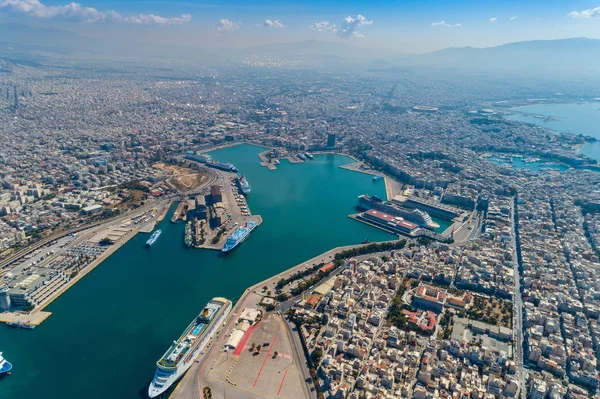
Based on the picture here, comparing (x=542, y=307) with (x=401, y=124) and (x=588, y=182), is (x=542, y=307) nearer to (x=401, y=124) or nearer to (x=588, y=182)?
(x=588, y=182)

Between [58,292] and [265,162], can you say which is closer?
[58,292]

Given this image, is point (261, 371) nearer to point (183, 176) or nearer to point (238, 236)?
point (238, 236)

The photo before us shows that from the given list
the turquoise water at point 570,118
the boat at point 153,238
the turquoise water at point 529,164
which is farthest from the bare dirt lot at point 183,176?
the turquoise water at point 570,118

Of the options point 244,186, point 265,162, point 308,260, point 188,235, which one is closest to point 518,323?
point 308,260

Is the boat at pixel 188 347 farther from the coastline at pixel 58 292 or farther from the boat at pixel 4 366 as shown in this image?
the coastline at pixel 58 292

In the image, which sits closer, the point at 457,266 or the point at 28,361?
the point at 28,361

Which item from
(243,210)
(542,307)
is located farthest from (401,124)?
(542,307)

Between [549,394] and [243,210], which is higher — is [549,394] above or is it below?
below
